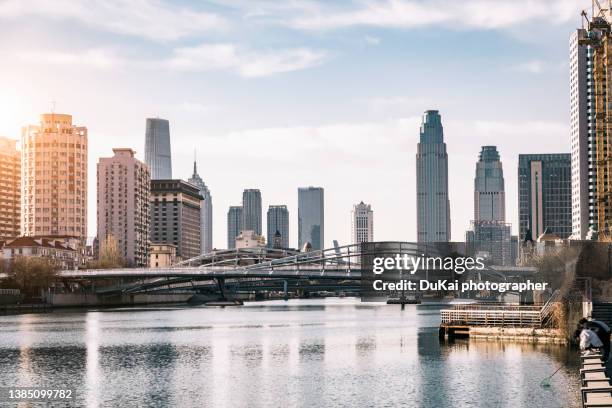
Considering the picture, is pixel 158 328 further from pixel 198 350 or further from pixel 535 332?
pixel 535 332

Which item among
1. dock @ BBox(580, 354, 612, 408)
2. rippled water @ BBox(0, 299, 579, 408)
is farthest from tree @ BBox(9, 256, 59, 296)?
dock @ BBox(580, 354, 612, 408)

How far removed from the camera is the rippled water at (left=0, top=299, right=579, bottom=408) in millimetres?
54719

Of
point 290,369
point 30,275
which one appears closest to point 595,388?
point 290,369

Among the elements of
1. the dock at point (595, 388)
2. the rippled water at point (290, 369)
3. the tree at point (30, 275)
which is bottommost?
the rippled water at point (290, 369)

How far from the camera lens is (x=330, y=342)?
312ft

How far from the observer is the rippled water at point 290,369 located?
180ft

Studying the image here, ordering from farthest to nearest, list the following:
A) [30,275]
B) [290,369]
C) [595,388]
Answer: [30,275]
[290,369]
[595,388]

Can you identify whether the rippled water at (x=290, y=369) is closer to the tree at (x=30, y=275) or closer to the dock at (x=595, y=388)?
the dock at (x=595, y=388)

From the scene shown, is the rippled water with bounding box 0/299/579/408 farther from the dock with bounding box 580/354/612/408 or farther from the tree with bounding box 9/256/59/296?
the tree with bounding box 9/256/59/296

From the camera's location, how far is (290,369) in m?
69.3

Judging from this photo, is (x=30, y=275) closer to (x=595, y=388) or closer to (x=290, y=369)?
(x=290, y=369)

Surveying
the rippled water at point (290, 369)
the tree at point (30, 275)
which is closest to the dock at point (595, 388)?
the rippled water at point (290, 369)

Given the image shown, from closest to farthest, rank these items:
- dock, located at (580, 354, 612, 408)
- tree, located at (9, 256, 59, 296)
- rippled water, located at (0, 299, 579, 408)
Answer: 1. dock, located at (580, 354, 612, 408)
2. rippled water, located at (0, 299, 579, 408)
3. tree, located at (9, 256, 59, 296)

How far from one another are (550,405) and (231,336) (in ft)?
194
